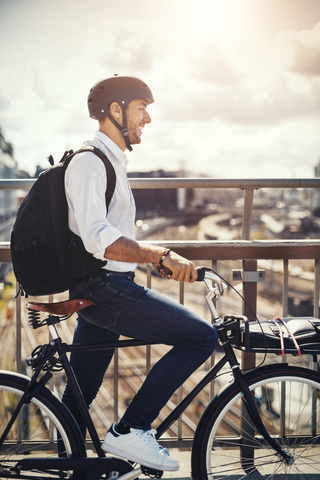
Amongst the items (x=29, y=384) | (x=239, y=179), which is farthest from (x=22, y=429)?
(x=239, y=179)

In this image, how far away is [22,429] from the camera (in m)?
3.11

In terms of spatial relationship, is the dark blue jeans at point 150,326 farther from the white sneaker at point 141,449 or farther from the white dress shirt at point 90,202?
the white dress shirt at point 90,202

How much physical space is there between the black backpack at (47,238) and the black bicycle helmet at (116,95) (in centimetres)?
25

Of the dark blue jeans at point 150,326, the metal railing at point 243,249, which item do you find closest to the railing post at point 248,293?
the metal railing at point 243,249

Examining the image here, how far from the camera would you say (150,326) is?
250cm

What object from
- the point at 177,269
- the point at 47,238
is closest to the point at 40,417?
the point at 47,238

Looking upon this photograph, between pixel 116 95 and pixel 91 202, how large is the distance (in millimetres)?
557

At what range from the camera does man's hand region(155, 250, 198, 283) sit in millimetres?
2383

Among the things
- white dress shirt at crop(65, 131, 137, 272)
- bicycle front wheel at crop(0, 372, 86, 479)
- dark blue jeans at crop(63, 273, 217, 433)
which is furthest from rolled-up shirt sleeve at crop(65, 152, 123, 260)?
Answer: bicycle front wheel at crop(0, 372, 86, 479)

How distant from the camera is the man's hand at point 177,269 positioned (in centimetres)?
238

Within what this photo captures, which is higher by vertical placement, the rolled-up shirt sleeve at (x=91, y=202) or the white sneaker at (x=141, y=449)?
the rolled-up shirt sleeve at (x=91, y=202)

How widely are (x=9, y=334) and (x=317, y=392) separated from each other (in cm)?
8448

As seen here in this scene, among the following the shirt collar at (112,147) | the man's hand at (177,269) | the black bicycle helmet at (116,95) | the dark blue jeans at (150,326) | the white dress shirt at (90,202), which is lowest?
the dark blue jeans at (150,326)

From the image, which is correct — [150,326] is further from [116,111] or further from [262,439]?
[116,111]
